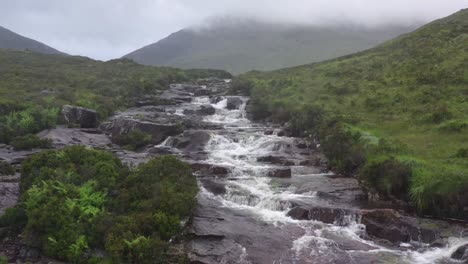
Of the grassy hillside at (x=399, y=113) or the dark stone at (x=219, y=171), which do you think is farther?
the dark stone at (x=219, y=171)

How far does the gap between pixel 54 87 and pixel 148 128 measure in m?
25.7

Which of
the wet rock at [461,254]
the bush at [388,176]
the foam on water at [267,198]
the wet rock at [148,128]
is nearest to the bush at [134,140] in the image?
the wet rock at [148,128]

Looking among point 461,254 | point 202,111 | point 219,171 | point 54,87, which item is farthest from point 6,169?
point 54,87

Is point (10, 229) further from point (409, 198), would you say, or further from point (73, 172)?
point (409, 198)

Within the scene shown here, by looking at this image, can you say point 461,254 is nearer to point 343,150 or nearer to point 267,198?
point 267,198

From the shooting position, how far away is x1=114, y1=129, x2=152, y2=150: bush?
117 feet

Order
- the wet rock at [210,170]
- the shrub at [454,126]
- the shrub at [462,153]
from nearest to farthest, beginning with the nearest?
the shrub at [462,153] < the wet rock at [210,170] < the shrub at [454,126]

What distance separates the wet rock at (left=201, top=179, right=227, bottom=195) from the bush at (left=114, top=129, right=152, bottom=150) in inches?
457

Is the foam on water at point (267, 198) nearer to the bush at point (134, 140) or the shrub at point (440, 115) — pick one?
the bush at point (134, 140)

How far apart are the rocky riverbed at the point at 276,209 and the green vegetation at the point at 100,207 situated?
1011 millimetres

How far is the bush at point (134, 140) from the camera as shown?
35.5 metres

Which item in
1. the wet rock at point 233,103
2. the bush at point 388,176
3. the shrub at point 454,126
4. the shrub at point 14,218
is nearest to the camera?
the shrub at point 14,218

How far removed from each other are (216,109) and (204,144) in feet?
64.9

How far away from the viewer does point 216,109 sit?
5566cm
